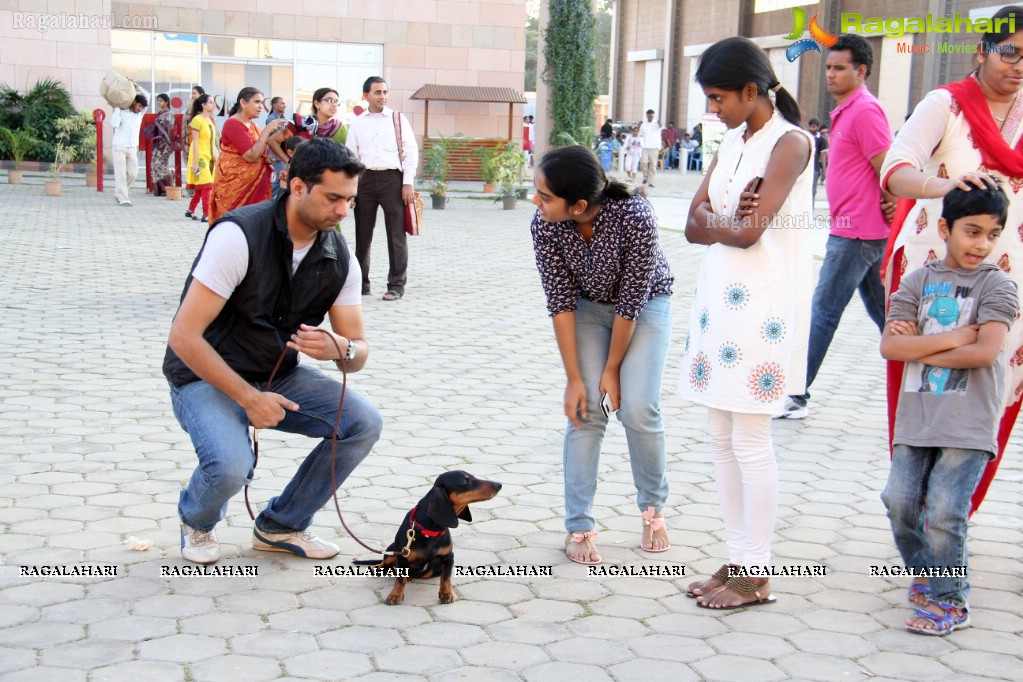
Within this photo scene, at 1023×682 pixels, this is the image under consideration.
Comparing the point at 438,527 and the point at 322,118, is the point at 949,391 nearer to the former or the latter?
the point at 438,527

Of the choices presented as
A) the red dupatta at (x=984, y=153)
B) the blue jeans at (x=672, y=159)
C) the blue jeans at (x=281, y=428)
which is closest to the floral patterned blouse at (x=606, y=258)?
the blue jeans at (x=281, y=428)

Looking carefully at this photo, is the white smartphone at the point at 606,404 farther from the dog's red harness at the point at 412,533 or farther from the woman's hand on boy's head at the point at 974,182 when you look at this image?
the woman's hand on boy's head at the point at 974,182

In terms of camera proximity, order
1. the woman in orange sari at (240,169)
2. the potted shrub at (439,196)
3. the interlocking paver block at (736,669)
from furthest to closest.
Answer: the potted shrub at (439,196) < the woman in orange sari at (240,169) < the interlocking paver block at (736,669)

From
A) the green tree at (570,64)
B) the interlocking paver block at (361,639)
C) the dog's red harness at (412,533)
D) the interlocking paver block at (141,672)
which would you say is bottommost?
the interlocking paver block at (141,672)

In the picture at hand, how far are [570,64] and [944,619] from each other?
1915 cm

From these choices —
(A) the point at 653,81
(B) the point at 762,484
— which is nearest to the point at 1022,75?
(B) the point at 762,484

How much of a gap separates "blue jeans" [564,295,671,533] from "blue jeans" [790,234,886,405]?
2.14m

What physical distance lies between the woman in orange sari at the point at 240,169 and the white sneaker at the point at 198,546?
4839 millimetres

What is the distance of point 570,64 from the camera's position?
851 inches

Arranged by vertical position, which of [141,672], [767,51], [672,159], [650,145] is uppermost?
[767,51]

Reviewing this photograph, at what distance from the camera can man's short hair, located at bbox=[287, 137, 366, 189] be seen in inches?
143

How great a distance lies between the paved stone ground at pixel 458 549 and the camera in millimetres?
3236

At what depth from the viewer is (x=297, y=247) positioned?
381 cm
